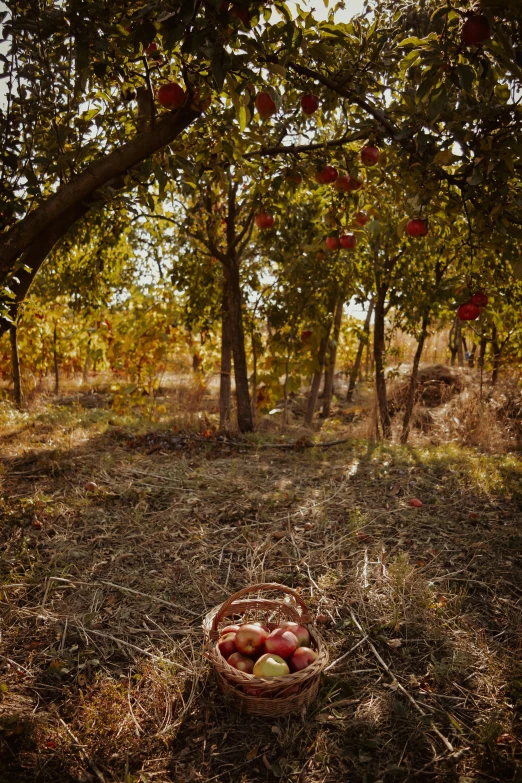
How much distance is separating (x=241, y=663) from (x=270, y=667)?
0.14 metres

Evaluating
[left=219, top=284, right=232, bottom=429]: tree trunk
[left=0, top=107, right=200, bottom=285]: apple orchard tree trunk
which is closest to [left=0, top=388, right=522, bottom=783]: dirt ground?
[left=0, top=107, right=200, bottom=285]: apple orchard tree trunk

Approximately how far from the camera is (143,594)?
94.7 inches

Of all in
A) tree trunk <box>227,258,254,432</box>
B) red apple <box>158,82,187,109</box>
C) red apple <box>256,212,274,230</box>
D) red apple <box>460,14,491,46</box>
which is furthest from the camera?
tree trunk <box>227,258,254,432</box>

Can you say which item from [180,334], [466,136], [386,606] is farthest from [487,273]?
[180,334]

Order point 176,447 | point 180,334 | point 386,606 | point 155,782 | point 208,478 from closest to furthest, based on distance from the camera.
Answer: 1. point 155,782
2. point 386,606
3. point 208,478
4. point 176,447
5. point 180,334

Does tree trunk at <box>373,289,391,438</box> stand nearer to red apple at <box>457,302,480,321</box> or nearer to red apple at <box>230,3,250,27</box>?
red apple at <box>457,302,480,321</box>

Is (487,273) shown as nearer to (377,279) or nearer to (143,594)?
(143,594)

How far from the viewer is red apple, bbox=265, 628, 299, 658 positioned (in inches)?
70.9

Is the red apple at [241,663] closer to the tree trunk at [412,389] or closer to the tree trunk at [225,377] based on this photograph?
the tree trunk at [225,377]

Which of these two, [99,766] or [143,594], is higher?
[143,594]

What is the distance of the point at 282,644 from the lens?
1.81 m

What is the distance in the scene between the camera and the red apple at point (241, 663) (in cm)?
180

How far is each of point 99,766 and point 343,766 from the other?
0.77 m

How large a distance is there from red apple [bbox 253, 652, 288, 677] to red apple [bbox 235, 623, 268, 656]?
9cm
